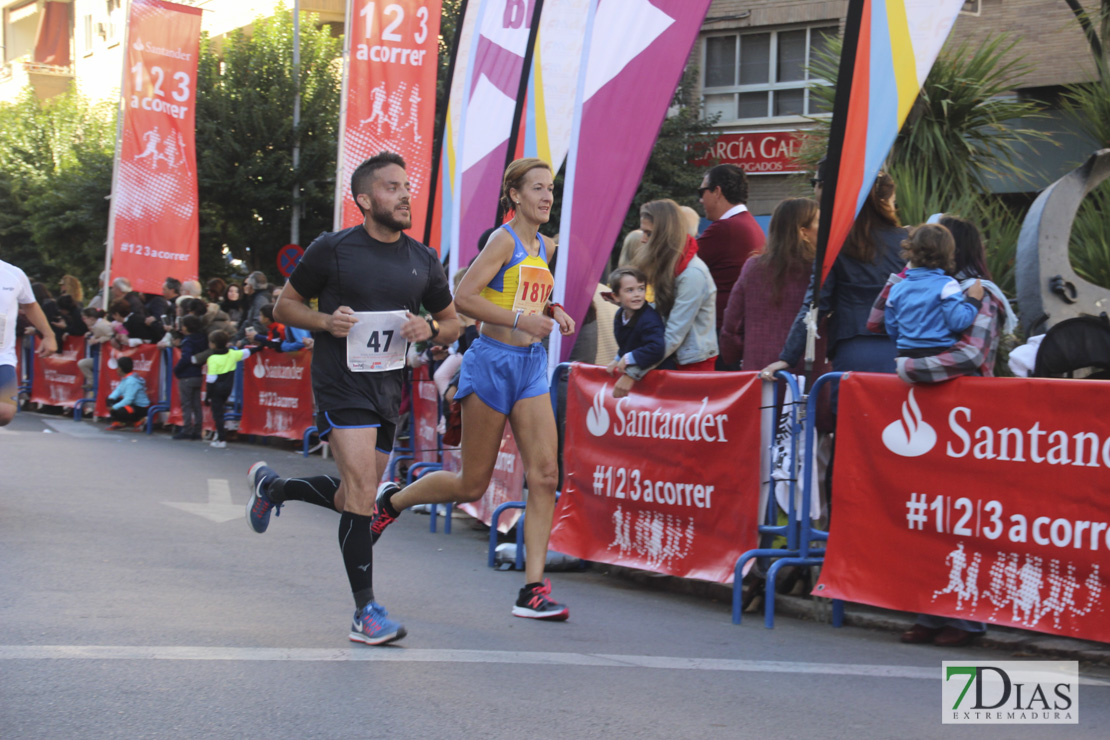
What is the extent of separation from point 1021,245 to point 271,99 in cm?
2715

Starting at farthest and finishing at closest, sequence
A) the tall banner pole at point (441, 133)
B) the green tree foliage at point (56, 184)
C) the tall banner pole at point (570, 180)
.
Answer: the green tree foliage at point (56, 184) < the tall banner pole at point (441, 133) < the tall banner pole at point (570, 180)

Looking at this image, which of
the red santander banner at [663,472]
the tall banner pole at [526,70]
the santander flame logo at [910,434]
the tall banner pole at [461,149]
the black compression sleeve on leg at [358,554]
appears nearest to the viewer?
the black compression sleeve on leg at [358,554]

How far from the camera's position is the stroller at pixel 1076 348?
20.8ft

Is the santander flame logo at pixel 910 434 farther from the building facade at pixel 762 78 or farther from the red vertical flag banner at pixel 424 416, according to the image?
the building facade at pixel 762 78

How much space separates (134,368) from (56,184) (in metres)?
19.6

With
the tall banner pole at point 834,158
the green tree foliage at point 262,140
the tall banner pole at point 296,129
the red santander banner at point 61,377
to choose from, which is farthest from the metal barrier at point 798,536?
the green tree foliage at point 262,140

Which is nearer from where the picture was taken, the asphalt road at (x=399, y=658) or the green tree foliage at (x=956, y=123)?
the asphalt road at (x=399, y=658)

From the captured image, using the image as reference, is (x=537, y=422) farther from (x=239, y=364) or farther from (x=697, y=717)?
(x=239, y=364)

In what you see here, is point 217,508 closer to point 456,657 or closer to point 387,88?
point 456,657

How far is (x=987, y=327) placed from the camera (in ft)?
18.5

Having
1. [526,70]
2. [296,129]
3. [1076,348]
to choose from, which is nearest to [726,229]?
[1076,348]

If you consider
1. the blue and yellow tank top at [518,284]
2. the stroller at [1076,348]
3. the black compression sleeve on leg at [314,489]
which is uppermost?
the blue and yellow tank top at [518,284]

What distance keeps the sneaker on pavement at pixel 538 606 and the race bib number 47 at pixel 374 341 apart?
1.33 metres

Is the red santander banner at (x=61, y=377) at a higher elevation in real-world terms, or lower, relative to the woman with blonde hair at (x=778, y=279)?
lower
